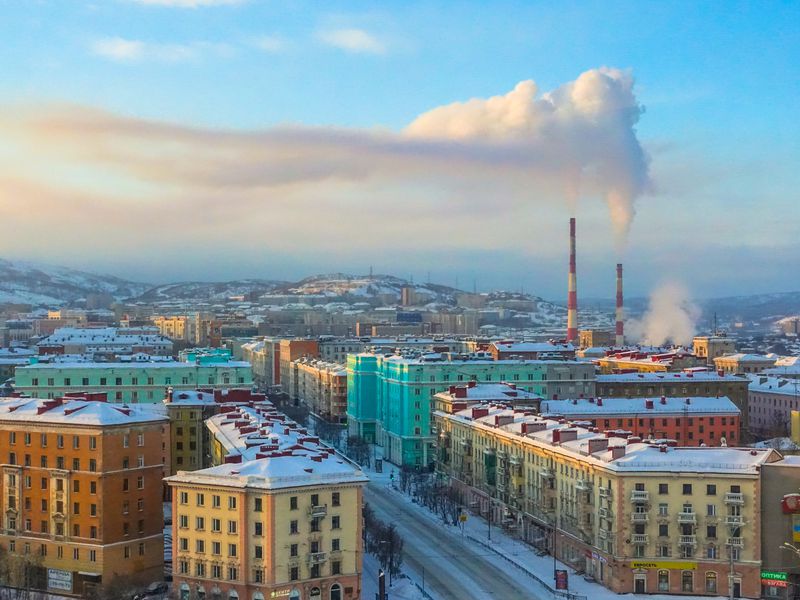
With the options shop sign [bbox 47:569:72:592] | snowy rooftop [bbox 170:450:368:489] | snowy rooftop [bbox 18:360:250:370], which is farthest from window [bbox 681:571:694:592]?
snowy rooftop [bbox 18:360:250:370]

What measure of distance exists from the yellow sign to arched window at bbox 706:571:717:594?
58cm

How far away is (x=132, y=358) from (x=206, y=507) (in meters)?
45.4

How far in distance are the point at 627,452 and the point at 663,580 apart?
520cm

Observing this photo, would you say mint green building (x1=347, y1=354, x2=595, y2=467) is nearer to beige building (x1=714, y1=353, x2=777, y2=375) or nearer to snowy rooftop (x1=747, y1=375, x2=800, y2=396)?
snowy rooftop (x1=747, y1=375, x2=800, y2=396)

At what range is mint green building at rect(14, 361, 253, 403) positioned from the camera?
73000 mm

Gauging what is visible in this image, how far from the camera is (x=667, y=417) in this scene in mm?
73062

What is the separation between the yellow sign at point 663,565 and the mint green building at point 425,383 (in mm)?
32619

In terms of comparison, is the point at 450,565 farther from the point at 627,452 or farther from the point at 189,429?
the point at 189,429

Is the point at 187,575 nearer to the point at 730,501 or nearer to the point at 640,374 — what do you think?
the point at 730,501

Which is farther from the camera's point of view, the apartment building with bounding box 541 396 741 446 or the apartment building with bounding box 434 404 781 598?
the apartment building with bounding box 541 396 741 446

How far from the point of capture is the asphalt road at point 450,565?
43781 millimetres

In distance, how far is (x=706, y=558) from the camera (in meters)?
42.8

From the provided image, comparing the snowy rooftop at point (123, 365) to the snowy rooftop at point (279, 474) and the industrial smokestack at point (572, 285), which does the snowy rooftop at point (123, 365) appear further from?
the industrial smokestack at point (572, 285)

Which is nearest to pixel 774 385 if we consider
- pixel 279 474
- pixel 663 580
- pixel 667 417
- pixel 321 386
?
pixel 667 417
